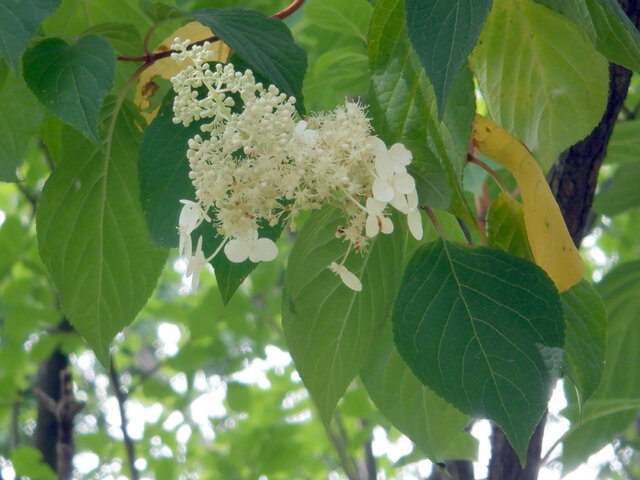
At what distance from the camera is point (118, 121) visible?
731 mm

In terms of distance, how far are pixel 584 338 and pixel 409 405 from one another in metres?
0.18

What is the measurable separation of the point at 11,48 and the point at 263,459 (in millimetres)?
1625

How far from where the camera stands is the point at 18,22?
0.51 metres

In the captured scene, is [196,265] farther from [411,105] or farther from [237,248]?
[411,105]

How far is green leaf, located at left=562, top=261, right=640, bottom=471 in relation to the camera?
0.98 m

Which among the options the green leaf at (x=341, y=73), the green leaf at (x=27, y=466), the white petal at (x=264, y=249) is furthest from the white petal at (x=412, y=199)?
the green leaf at (x=27, y=466)

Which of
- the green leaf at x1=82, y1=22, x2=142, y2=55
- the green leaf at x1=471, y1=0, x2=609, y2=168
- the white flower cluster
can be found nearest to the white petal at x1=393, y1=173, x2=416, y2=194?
the white flower cluster

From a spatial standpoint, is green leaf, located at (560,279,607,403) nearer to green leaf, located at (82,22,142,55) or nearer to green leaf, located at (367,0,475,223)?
green leaf, located at (367,0,475,223)

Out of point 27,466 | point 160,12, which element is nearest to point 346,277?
point 160,12

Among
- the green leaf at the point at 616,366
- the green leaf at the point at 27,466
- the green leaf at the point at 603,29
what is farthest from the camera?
the green leaf at the point at 27,466

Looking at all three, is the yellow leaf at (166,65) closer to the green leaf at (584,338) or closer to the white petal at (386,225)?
the white petal at (386,225)

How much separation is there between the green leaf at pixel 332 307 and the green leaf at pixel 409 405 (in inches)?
2.0

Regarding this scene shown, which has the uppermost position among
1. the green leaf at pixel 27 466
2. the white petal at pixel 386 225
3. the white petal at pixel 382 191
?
the white petal at pixel 382 191

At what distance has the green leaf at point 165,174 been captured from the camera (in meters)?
0.62
